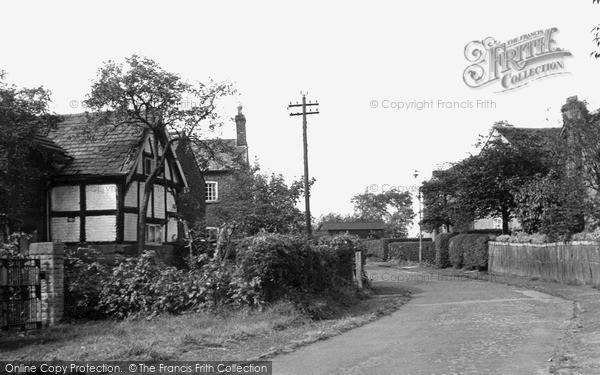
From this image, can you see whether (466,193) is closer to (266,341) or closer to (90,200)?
(90,200)

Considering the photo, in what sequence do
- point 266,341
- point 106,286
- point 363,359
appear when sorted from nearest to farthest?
point 363,359
point 266,341
point 106,286

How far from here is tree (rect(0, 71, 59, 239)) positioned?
2266 centimetres

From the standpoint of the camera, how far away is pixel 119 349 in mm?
11000

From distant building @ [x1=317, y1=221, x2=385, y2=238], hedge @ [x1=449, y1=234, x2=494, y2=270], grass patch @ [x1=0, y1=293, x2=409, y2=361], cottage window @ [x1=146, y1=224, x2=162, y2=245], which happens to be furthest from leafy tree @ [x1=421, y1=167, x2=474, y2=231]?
distant building @ [x1=317, y1=221, x2=385, y2=238]

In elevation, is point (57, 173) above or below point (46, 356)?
above

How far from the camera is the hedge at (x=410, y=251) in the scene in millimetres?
49188

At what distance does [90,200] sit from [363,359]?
20.9m

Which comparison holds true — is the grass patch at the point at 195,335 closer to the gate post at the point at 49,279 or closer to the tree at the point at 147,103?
the gate post at the point at 49,279

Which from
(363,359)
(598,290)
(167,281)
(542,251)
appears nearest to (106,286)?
(167,281)

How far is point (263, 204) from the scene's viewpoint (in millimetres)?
33125

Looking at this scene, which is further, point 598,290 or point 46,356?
point 598,290

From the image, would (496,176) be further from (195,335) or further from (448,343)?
(195,335)

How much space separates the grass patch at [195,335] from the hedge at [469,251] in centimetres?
1991

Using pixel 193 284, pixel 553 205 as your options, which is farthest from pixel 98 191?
pixel 553 205
